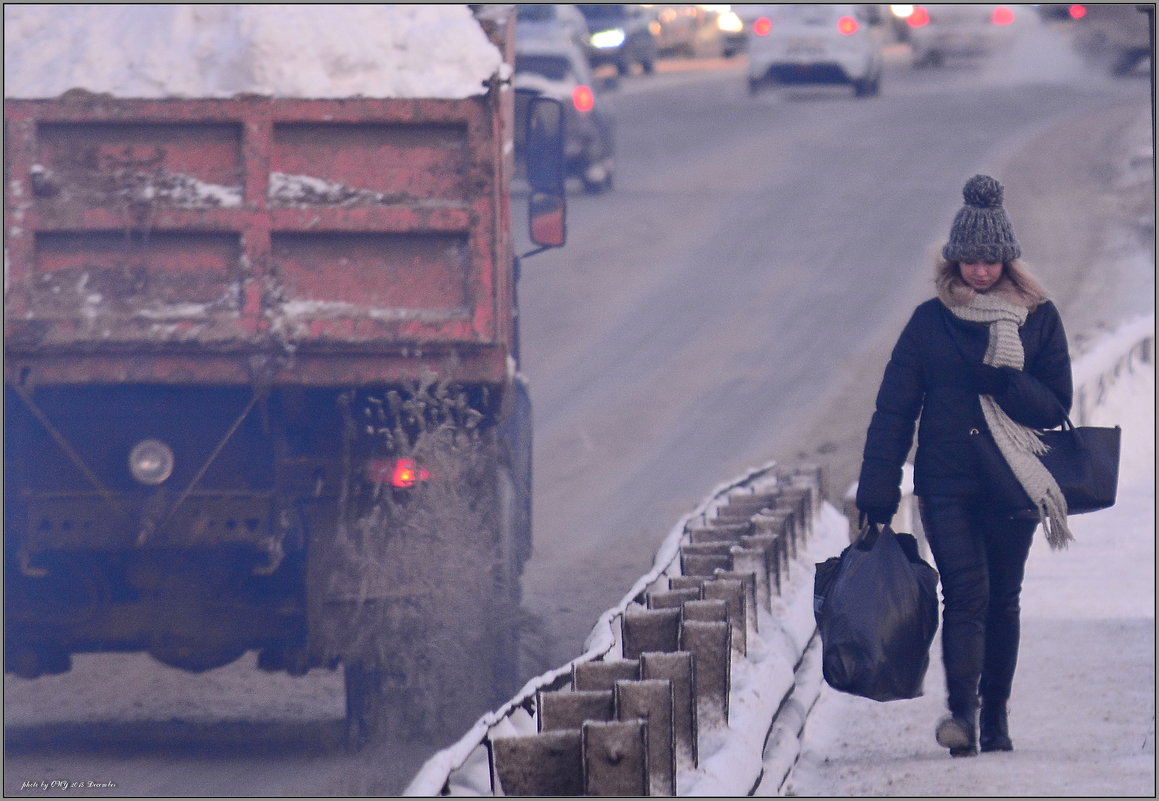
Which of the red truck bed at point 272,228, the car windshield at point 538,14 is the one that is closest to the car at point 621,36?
the car windshield at point 538,14

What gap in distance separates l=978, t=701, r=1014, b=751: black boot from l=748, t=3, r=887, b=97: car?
2418 cm

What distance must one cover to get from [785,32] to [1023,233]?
9874 millimetres

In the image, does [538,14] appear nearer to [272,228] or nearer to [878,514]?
[272,228]

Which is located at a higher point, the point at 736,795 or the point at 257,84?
the point at 257,84

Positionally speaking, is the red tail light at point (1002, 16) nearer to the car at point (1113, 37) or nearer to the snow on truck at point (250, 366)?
the car at point (1113, 37)

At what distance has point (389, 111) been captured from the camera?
7.36 metres

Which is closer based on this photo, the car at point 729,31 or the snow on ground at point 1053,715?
the snow on ground at point 1053,715

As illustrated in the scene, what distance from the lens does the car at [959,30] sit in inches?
1404

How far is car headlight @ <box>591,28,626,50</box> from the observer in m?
35.0

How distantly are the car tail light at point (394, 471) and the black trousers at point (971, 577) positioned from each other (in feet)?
8.68

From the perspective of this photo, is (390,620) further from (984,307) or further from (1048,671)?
(984,307)

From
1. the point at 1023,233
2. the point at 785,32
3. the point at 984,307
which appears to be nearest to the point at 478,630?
the point at 984,307

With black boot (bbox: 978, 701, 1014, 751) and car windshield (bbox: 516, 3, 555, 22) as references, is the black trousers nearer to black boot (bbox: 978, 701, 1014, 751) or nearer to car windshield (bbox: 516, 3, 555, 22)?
black boot (bbox: 978, 701, 1014, 751)

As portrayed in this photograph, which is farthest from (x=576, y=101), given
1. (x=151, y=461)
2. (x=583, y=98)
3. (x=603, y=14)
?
(x=151, y=461)
